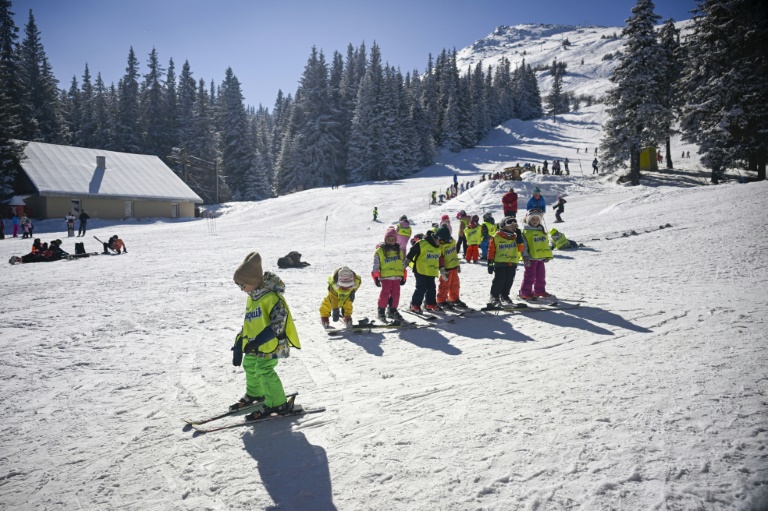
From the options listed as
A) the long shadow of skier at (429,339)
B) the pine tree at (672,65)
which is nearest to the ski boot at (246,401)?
the long shadow of skier at (429,339)

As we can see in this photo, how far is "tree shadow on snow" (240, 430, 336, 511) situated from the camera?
299 centimetres

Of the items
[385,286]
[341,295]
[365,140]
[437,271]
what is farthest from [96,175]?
[437,271]

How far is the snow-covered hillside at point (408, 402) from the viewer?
304 centimetres

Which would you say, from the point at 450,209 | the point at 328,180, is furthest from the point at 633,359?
the point at 328,180

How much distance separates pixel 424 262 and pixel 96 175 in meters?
35.9

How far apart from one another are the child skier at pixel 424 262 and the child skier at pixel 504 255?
4.18ft

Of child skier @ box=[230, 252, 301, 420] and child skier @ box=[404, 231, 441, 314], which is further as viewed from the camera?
child skier @ box=[404, 231, 441, 314]

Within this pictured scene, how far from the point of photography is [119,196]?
31797 mm

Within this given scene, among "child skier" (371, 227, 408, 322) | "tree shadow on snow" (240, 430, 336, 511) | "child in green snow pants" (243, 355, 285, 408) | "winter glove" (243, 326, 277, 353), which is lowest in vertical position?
"tree shadow on snow" (240, 430, 336, 511)

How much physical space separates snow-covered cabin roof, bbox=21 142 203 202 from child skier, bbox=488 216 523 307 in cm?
3385

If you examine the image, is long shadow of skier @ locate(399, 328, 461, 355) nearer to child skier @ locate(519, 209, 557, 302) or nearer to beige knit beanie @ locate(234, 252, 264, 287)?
child skier @ locate(519, 209, 557, 302)

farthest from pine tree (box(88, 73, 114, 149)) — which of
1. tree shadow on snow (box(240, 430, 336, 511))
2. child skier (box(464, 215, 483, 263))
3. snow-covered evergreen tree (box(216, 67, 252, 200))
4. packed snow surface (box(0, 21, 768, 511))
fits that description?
tree shadow on snow (box(240, 430, 336, 511))

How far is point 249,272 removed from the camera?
13.3 ft

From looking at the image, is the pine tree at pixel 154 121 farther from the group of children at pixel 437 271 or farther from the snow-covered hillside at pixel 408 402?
the group of children at pixel 437 271
